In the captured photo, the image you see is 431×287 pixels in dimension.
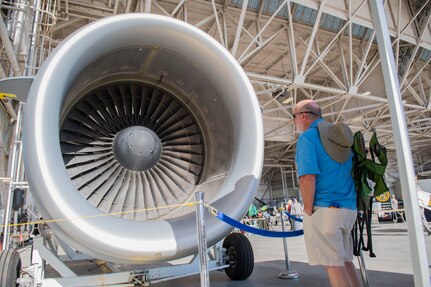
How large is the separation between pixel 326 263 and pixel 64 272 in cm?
156

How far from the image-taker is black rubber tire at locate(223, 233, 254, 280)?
2.94 metres

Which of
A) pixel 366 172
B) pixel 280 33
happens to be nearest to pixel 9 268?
pixel 366 172

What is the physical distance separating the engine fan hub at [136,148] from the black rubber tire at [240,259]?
1.15m

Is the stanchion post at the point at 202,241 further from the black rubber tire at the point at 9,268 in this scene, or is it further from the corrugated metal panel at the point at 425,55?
the corrugated metal panel at the point at 425,55

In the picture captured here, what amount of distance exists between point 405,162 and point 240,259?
78.4 inches

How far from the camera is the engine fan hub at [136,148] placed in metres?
2.42

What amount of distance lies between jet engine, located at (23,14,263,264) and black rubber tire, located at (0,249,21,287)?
2.04 feet

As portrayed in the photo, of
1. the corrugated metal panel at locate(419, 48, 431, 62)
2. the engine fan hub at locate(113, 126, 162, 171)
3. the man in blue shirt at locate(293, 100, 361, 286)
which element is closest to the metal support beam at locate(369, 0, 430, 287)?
the man in blue shirt at locate(293, 100, 361, 286)

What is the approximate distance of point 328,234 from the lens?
62.7 inches

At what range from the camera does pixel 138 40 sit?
2.09 meters

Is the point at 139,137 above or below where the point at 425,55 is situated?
below

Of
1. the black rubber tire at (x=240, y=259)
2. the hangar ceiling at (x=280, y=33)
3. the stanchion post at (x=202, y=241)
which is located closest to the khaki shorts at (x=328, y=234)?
the stanchion post at (x=202, y=241)

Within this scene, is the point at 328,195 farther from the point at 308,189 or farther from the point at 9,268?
the point at 9,268

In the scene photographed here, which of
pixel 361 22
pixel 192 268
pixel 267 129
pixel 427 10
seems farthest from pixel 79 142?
pixel 267 129
